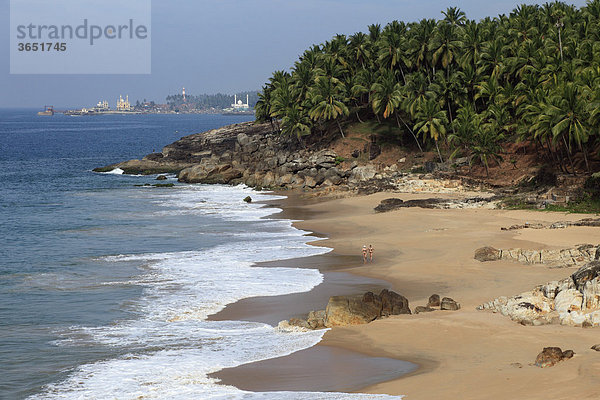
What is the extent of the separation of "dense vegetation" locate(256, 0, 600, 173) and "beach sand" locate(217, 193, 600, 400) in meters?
14.2

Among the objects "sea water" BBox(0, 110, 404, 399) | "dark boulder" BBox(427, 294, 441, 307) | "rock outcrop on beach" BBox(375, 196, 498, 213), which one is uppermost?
"rock outcrop on beach" BBox(375, 196, 498, 213)

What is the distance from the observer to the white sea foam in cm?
2062

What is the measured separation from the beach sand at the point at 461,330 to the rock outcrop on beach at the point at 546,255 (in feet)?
2.50

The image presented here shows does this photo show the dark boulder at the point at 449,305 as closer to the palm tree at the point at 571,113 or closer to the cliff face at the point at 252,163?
the palm tree at the point at 571,113

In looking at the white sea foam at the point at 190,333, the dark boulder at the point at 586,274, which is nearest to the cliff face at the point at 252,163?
the white sea foam at the point at 190,333

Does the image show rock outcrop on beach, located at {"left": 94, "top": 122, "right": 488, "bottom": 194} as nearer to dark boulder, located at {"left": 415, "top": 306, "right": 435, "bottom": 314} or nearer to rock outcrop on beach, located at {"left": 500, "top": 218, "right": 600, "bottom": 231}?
rock outcrop on beach, located at {"left": 500, "top": 218, "right": 600, "bottom": 231}

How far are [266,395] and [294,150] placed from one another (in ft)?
254

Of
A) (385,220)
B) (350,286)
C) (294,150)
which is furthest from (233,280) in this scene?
(294,150)

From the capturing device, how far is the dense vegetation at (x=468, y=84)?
58438mm

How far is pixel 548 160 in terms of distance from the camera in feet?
217

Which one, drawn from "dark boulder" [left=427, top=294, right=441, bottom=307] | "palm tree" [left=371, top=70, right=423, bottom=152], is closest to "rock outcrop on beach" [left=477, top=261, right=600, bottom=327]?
"dark boulder" [left=427, top=294, right=441, bottom=307]

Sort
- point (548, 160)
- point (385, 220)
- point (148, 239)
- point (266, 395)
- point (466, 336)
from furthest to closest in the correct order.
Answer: point (548, 160)
point (385, 220)
point (148, 239)
point (466, 336)
point (266, 395)

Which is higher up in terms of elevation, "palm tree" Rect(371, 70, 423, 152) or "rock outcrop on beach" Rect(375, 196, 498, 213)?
"palm tree" Rect(371, 70, 423, 152)

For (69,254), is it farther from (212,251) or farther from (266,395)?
(266,395)
